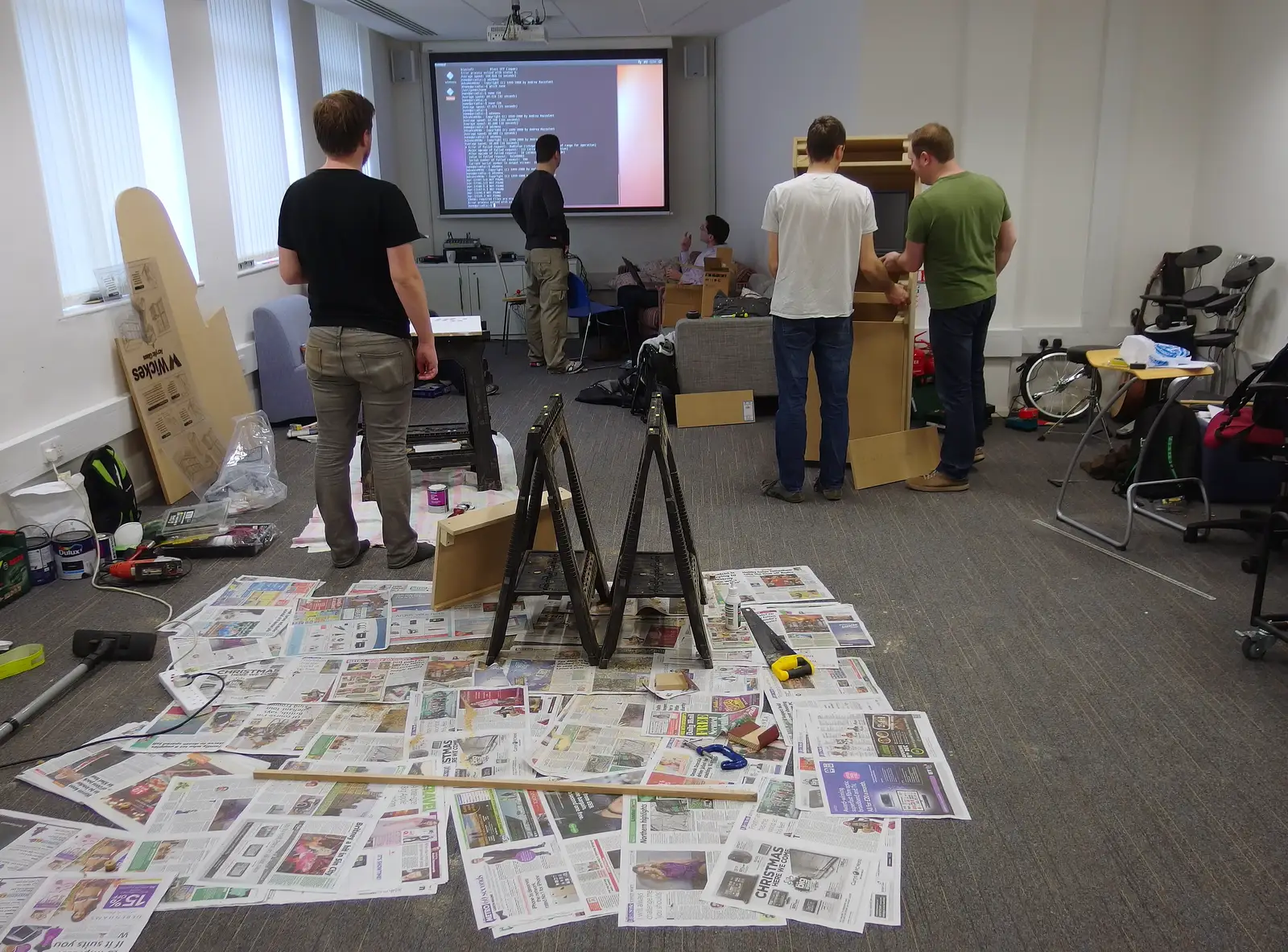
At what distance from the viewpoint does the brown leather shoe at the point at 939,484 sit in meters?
4.48

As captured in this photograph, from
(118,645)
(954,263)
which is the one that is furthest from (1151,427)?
(118,645)

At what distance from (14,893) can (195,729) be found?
0.64m

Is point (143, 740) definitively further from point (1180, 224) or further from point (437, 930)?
point (1180, 224)

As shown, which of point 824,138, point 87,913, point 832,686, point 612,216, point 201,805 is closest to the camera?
point 87,913

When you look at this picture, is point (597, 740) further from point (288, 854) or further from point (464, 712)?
point (288, 854)

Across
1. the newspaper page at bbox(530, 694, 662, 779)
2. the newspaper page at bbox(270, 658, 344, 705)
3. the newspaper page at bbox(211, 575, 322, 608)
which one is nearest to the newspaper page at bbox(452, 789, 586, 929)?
the newspaper page at bbox(530, 694, 662, 779)

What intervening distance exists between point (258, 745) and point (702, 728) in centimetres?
111

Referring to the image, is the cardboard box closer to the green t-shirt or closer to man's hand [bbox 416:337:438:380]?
the green t-shirt

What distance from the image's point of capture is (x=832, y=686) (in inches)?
109

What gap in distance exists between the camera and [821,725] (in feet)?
8.38

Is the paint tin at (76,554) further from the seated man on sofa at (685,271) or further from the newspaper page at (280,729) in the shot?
the seated man on sofa at (685,271)

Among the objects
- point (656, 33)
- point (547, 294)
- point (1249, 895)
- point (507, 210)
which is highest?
point (656, 33)

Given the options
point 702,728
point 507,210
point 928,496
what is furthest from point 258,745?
point 507,210

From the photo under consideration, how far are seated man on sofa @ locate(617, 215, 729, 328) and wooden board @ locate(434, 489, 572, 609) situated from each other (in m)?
4.63
